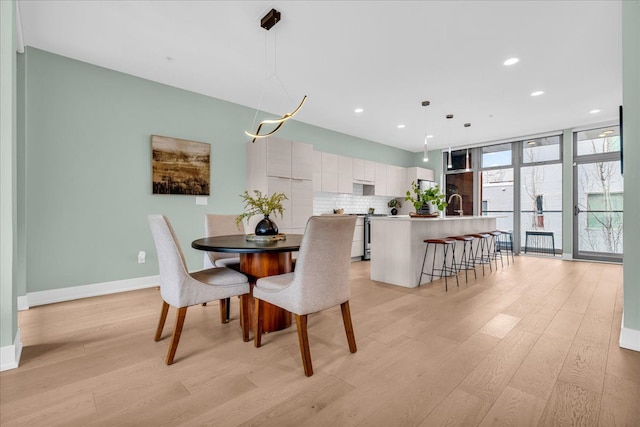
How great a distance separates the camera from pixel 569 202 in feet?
19.7

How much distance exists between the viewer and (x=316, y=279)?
1.83 m

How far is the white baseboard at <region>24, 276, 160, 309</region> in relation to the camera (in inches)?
122

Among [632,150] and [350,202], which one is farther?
[350,202]

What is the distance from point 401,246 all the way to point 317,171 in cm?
237

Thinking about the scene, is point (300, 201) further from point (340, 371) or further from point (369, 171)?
→ point (340, 371)

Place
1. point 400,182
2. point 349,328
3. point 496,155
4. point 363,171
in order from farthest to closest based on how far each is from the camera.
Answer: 1. point 400,182
2. point 496,155
3. point 363,171
4. point 349,328

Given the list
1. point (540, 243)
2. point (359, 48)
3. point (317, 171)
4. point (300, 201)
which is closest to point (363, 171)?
point (317, 171)

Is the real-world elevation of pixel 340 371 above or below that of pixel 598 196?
below

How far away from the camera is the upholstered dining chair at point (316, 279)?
1.77 metres

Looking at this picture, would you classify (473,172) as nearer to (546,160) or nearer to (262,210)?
(546,160)

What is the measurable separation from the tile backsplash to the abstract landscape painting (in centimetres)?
235

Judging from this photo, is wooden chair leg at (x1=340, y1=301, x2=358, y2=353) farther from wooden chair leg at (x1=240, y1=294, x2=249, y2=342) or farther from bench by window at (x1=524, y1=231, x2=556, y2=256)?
bench by window at (x1=524, y1=231, x2=556, y2=256)

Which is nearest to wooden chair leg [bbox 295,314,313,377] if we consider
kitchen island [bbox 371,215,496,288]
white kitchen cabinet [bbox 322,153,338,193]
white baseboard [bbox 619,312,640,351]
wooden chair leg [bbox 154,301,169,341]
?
wooden chair leg [bbox 154,301,169,341]

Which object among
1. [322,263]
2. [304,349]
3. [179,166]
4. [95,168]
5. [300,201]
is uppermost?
[179,166]
